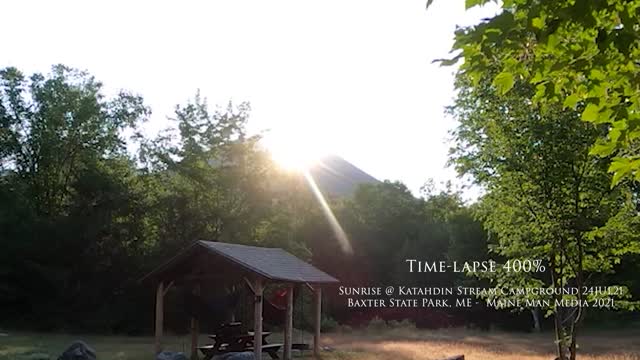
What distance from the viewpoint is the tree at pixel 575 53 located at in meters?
3.20

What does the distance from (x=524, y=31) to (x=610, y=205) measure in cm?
806

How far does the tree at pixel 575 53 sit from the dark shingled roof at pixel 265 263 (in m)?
11.3

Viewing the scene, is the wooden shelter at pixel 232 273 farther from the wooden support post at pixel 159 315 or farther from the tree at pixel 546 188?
the tree at pixel 546 188

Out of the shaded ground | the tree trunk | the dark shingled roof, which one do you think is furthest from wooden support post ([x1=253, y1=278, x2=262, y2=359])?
the tree trunk

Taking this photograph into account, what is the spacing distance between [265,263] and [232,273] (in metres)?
0.82

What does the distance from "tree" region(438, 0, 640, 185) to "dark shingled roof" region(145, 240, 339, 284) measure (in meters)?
11.3

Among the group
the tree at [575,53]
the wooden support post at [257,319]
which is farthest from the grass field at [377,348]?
the tree at [575,53]

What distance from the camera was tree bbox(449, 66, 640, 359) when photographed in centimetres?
1031

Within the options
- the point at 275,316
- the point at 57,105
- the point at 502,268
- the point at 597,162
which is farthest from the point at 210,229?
the point at 597,162

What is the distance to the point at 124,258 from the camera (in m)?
29.0

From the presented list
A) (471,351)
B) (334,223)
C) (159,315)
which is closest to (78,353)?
(159,315)

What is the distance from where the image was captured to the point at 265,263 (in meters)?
15.9

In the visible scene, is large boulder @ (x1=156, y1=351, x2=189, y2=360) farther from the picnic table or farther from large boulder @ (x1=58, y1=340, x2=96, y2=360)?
large boulder @ (x1=58, y1=340, x2=96, y2=360)

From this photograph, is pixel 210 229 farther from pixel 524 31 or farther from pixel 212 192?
pixel 524 31
